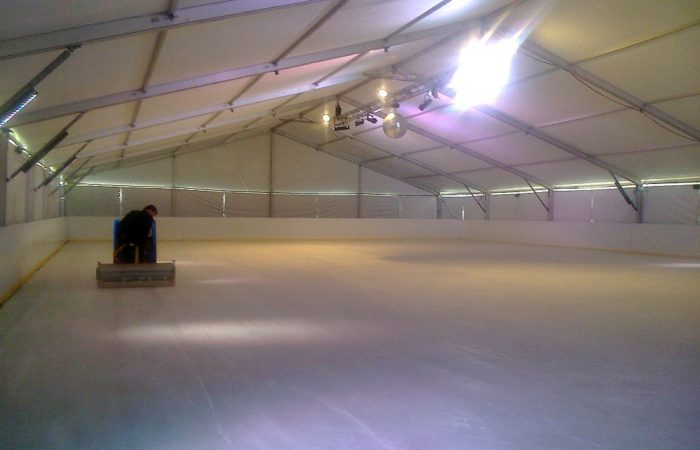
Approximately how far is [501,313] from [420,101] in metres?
10.3

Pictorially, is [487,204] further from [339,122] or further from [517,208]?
[339,122]

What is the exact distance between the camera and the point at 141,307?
6.32 m

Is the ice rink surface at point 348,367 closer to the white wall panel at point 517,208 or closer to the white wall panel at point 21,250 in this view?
the white wall panel at point 21,250

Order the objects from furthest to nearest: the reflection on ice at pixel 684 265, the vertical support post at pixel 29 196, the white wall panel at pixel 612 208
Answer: the white wall panel at pixel 612 208 < the reflection on ice at pixel 684 265 < the vertical support post at pixel 29 196

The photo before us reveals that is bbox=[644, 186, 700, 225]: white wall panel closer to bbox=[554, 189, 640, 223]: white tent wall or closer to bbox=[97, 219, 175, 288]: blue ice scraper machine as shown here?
bbox=[554, 189, 640, 223]: white tent wall

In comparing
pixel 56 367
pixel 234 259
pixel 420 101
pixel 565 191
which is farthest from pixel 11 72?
pixel 565 191

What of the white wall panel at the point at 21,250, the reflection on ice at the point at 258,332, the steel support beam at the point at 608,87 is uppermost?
the steel support beam at the point at 608,87

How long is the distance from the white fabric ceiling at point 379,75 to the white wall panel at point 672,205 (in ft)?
1.75

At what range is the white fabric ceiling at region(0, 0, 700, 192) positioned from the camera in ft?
16.2

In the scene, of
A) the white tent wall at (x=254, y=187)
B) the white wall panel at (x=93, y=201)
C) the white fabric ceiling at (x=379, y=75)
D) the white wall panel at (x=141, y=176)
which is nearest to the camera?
the white fabric ceiling at (x=379, y=75)

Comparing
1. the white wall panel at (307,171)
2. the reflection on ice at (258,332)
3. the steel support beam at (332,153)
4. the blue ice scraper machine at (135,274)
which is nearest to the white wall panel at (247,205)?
the white wall panel at (307,171)

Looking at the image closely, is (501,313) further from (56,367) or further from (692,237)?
(692,237)

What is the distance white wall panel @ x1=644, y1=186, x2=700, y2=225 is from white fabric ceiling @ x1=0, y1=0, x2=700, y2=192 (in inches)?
21.1

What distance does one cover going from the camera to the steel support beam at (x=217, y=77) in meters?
6.51
